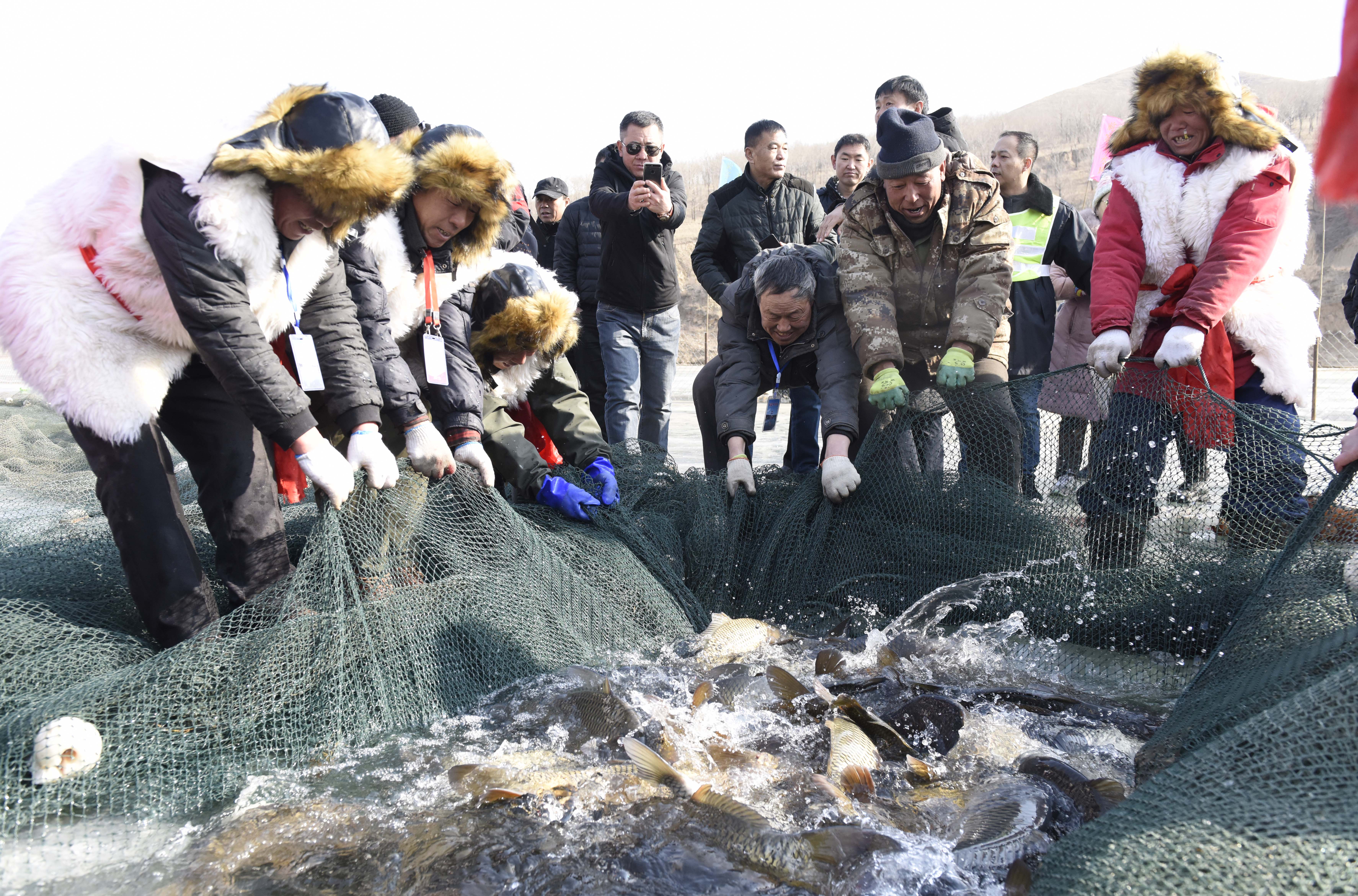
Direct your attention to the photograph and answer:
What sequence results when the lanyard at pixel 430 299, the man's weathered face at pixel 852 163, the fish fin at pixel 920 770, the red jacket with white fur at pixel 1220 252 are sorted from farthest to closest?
the man's weathered face at pixel 852 163 → the lanyard at pixel 430 299 → the red jacket with white fur at pixel 1220 252 → the fish fin at pixel 920 770

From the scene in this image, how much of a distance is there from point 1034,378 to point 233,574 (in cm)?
325

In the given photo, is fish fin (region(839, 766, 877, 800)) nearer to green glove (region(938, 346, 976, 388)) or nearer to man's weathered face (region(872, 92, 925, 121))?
green glove (region(938, 346, 976, 388))

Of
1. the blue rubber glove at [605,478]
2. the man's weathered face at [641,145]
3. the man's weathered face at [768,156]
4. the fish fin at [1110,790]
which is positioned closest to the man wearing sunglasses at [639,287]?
the man's weathered face at [641,145]

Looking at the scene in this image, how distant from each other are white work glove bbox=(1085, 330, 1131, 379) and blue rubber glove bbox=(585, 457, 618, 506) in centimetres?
215

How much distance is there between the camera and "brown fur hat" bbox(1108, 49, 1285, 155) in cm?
348

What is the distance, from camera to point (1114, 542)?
339cm

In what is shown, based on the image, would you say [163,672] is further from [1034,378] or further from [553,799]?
[1034,378]

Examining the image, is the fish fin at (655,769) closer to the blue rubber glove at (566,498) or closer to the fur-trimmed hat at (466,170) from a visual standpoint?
the blue rubber glove at (566,498)

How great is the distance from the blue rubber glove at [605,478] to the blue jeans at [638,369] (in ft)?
4.69

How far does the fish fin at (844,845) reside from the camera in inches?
75.3

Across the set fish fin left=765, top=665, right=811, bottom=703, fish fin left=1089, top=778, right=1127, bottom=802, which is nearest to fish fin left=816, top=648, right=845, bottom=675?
fish fin left=765, top=665, right=811, bottom=703

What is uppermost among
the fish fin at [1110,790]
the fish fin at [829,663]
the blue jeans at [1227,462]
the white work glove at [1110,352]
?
the white work glove at [1110,352]

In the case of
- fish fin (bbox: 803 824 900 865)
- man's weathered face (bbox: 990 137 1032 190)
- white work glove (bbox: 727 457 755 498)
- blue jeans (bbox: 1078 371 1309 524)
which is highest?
man's weathered face (bbox: 990 137 1032 190)

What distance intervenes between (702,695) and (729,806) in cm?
69
